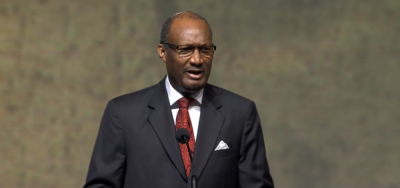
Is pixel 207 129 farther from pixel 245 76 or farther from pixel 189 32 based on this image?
pixel 245 76

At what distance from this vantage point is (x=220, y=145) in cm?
228

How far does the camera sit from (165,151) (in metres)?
2.25

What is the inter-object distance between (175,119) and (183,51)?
0.89 ft

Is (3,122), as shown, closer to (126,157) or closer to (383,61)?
(126,157)

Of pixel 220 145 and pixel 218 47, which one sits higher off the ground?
pixel 218 47

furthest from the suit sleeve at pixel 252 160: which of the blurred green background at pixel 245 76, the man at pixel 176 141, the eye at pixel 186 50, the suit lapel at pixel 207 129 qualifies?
the blurred green background at pixel 245 76

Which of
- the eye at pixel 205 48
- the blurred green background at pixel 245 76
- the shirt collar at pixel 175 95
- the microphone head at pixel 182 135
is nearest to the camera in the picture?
the microphone head at pixel 182 135

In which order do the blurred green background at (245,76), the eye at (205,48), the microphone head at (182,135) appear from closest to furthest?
the microphone head at (182,135) → the eye at (205,48) → the blurred green background at (245,76)

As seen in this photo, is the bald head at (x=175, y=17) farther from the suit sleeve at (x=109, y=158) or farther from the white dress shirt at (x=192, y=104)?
the suit sleeve at (x=109, y=158)

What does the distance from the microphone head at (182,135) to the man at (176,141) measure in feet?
0.29

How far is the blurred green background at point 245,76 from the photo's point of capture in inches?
146

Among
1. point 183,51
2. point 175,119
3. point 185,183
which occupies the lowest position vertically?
point 185,183

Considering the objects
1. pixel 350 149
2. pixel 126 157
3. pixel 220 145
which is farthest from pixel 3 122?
pixel 350 149

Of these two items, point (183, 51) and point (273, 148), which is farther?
point (273, 148)
